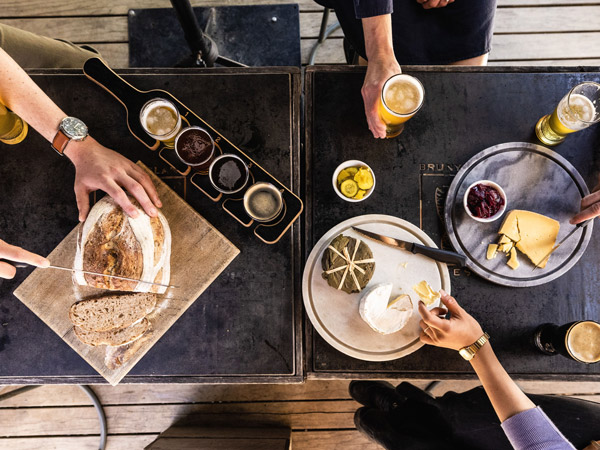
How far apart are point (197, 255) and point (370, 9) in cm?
116

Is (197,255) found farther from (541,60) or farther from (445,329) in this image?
(541,60)

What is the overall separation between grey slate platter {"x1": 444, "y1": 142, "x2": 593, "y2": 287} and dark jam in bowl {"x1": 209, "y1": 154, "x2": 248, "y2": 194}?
0.77 m

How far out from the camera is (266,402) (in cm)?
241

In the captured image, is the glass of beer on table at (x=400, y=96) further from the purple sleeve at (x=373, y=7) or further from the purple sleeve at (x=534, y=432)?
the purple sleeve at (x=534, y=432)

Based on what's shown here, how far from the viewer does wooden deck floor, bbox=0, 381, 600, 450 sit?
2398 millimetres

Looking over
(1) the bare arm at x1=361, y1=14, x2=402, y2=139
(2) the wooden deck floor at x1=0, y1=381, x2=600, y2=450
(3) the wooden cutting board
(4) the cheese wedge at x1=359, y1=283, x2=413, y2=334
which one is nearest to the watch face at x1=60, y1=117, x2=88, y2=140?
(3) the wooden cutting board

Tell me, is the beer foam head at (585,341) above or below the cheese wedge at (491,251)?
below

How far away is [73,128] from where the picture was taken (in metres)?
1.39

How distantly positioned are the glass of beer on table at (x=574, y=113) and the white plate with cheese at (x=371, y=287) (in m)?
0.62

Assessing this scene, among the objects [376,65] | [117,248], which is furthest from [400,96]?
[117,248]

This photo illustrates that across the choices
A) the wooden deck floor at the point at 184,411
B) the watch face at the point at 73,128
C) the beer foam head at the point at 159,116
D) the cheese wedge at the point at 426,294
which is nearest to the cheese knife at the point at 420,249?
the cheese wedge at the point at 426,294

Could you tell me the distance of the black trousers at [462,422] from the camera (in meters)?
1.49

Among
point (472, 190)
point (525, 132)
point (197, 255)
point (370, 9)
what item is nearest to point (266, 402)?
point (197, 255)

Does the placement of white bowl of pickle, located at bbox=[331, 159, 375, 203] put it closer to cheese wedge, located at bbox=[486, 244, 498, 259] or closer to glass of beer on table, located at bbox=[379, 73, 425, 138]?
glass of beer on table, located at bbox=[379, 73, 425, 138]
